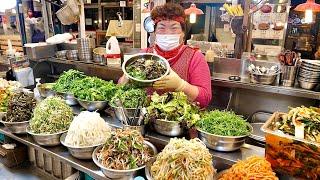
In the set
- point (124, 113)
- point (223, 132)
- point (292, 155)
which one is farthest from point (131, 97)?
point (292, 155)

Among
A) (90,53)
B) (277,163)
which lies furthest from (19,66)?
(277,163)

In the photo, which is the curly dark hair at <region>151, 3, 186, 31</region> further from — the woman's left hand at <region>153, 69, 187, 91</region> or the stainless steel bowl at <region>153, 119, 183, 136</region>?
the stainless steel bowl at <region>153, 119, 183, 136</region>

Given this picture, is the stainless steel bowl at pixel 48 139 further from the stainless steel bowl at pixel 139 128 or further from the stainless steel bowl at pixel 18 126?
the stainless steel bowl at pixel 139 128

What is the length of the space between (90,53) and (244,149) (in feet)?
10.2

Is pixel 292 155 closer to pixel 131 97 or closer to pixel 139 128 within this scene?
pixel 139 128

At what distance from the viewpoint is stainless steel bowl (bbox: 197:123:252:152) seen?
1.41 metres

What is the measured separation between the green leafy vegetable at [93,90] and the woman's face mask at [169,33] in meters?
0.59

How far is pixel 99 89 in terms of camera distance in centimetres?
209

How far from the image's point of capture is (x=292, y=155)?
3.90 ft

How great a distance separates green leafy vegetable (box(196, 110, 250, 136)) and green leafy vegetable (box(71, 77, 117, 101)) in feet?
2.83

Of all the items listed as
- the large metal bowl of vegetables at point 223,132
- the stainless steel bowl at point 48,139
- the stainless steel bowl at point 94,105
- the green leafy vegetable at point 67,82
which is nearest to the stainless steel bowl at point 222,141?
the large metal bowl of vegetables at point 223,132

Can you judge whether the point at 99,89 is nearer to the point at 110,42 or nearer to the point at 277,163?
the point at 277,163

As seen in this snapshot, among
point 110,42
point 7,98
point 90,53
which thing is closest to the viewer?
point 7,98

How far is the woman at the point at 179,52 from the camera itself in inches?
85.0
